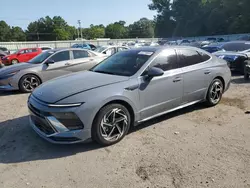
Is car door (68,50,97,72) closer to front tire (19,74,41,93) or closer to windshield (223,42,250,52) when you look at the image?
front tire (19,74,41,93)

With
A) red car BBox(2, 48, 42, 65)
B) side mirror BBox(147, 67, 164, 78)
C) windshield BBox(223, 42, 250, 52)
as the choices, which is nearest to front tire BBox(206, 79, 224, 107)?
side mirror BBox(147, 67, 164, 78)

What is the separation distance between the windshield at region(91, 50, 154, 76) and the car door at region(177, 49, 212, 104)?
82cm

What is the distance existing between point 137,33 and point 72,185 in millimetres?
115002

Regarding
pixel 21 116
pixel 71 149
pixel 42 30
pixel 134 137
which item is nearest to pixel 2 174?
pixel 71 149

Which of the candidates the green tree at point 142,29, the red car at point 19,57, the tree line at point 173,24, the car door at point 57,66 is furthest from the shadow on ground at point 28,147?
the green tree at point 142,29

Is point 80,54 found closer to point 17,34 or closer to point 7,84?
point 7,84

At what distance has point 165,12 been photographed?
86.1m

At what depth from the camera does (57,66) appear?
8.41 meters

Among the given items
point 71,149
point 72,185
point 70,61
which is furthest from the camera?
point 70,61

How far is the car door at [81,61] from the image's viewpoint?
8617 millimetres

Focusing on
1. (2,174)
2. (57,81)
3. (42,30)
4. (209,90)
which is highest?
(42,30)

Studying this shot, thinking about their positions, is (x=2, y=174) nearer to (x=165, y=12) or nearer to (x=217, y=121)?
(x=217, y=121)

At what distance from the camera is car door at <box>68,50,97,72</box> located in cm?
862

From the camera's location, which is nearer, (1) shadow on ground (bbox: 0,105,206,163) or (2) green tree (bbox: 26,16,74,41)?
(1) shadow on ground (bbox: 0,105,206,163)
